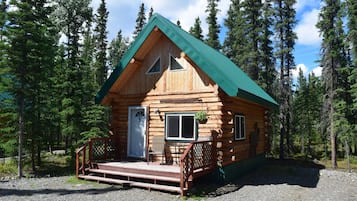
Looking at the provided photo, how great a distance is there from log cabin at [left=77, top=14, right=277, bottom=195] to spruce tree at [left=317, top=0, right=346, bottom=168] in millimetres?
11198

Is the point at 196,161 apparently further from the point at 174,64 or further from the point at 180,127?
the point at 174,64

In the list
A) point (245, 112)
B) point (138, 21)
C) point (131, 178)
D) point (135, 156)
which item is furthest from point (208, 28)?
point (131, 178)

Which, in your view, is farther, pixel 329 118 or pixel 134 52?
pixel 329 118

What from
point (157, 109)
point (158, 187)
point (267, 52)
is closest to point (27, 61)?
point (157, 109)

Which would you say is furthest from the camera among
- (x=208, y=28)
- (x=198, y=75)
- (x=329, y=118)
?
(x=208, y=28)

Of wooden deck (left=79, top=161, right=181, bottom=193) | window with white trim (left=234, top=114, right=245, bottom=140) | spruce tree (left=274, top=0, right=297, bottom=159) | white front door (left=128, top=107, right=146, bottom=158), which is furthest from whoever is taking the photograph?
spruce tree (left=274, top=0, right=297, bottom=159)

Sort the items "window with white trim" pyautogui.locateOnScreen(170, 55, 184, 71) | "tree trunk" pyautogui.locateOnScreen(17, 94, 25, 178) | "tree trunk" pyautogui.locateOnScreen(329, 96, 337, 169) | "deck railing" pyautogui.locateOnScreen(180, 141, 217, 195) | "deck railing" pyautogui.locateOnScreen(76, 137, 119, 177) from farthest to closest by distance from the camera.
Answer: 1. "tree trunk" pyautogui.locateOnScreen(329, 96, 337, 169)
2. "tree trunk" pyautogui.locateOnScreen(17, 94, 25, 178)
3. "window with white trim" pyautogui.locateOnScreen(170, 55, 184, 71)
4. "deck railing" pyautogui.locateOnScreen(76, 137, 119, 177)
5. "deck railing" pyautogui.locateOnScreen(180, 141, 217, 195)

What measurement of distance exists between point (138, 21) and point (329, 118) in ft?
88.9

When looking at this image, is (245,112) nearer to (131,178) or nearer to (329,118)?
(131,178)

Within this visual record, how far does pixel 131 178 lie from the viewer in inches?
383

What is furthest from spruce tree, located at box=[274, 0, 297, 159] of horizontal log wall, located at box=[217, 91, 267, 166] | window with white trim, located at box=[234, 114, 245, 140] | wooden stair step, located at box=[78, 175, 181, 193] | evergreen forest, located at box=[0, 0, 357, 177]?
wooden stair step, located at box=[78, 175, 181, 193]

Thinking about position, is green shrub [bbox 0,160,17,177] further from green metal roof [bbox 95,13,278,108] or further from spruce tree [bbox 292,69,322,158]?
spruce tree [bbox 292,69,322,158]

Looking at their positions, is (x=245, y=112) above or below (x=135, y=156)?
above

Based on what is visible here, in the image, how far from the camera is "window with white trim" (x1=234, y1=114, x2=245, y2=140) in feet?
37.4
